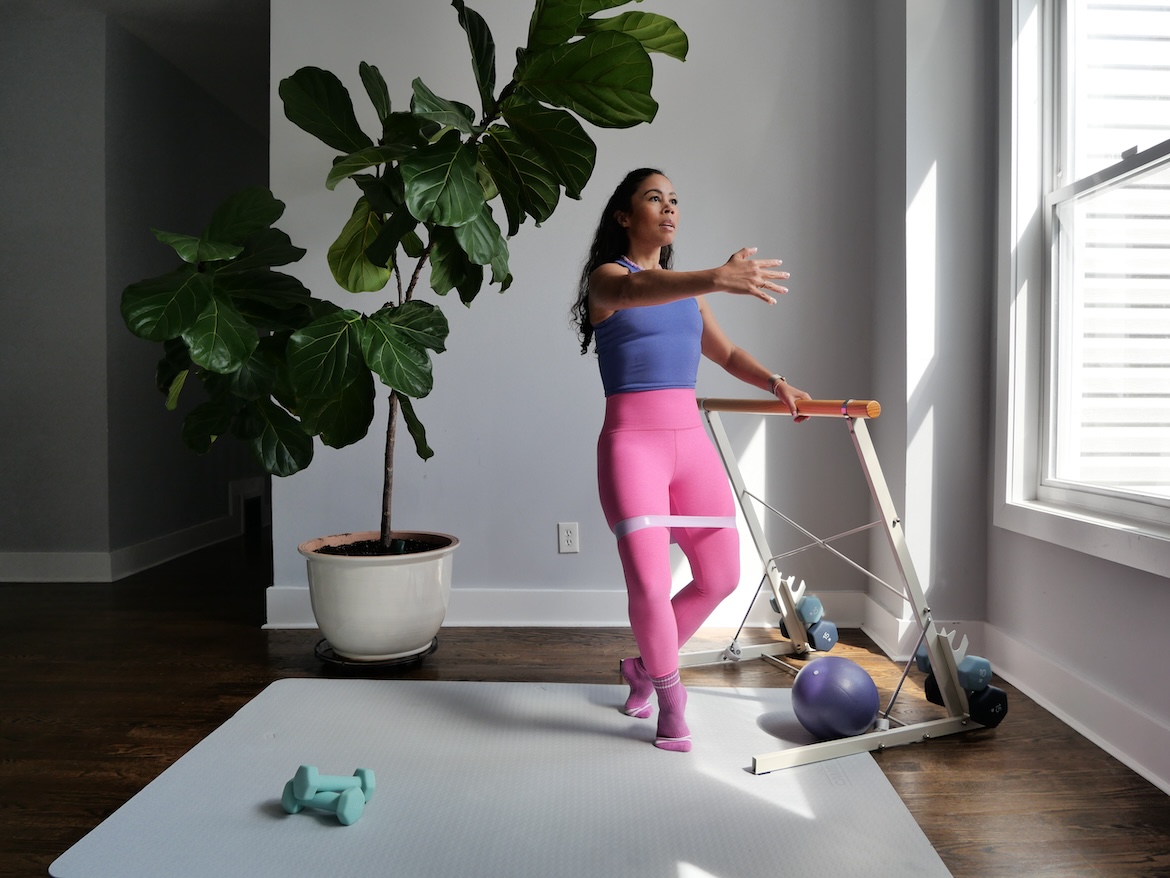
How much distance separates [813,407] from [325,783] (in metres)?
1.22

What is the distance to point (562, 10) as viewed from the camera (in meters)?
1.93

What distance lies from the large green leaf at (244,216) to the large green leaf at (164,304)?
0.59 ft

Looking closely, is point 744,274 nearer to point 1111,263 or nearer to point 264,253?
point 1111,263

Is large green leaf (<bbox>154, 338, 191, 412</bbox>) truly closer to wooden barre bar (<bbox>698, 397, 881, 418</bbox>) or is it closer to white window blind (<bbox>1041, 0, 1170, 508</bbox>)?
wooden barre bar (<bbox>698, 397, 881, 418</bbox>)

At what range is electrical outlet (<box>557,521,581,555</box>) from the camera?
277 cm

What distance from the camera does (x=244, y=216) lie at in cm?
207

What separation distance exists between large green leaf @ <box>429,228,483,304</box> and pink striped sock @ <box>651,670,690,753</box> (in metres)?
1.15

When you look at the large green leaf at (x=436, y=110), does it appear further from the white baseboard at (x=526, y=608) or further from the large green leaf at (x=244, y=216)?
the white baseboard at (x=526, y=608)

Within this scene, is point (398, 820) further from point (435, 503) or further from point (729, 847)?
point (435, 503)

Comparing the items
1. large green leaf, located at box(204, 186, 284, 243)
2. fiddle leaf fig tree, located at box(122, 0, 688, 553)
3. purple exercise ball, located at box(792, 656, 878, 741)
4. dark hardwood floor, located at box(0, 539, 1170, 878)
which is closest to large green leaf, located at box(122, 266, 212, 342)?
fiddle leaf fig tree, located at box(122, 0, 688, 553)

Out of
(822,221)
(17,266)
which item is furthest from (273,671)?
(17,266)

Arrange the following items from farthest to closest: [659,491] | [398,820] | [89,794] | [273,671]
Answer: [273,671]
[659,491]
[89,794]
[398,820]

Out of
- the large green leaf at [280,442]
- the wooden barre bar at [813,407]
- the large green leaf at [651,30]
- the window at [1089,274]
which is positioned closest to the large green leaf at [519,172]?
the large green leaf at [651,30]

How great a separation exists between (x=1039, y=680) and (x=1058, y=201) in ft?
4.08
